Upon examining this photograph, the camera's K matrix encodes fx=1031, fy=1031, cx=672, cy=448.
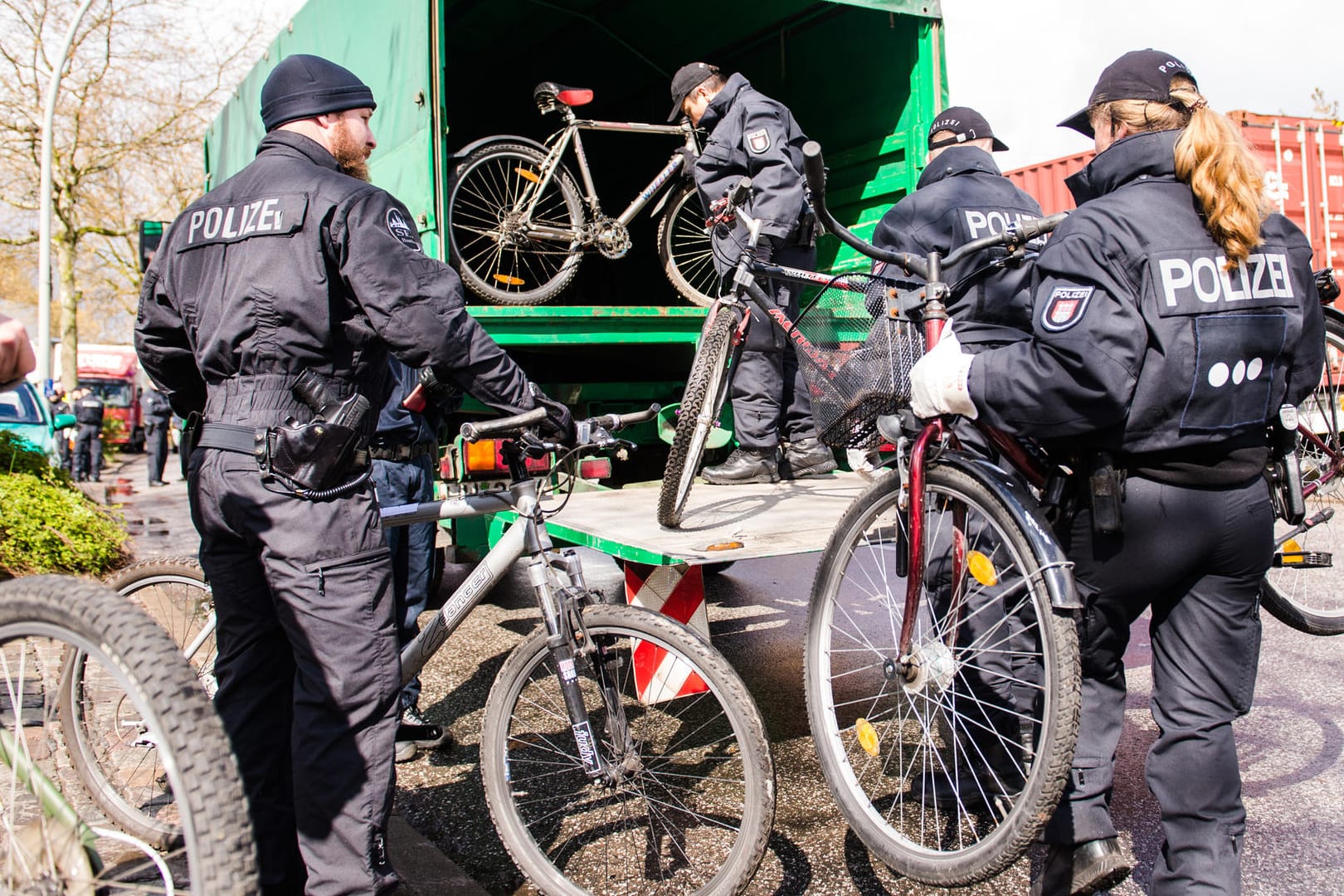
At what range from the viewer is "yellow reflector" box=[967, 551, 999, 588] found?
2.31m

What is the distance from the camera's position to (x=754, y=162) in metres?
4.63

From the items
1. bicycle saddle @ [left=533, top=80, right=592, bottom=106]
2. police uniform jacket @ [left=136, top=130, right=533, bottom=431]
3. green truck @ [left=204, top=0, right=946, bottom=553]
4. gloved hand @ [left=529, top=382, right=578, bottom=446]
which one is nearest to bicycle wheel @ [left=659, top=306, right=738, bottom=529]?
green truck @ [left=204, top=0, right=946, bottom=553]

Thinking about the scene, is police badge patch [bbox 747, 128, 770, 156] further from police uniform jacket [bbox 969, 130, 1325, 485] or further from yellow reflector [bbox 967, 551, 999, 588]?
yellow reflector [bbox 967, 551, 999, 588]

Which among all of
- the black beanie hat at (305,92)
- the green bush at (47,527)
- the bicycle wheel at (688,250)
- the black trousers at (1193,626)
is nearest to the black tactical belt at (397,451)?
the black beanie hat at (305,92)

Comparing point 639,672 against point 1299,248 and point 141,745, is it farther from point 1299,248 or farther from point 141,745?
point 1299,248

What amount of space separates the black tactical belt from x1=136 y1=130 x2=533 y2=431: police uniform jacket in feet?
4.69

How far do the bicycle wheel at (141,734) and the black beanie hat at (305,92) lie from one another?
1227 mm

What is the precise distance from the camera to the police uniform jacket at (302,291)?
2291 mm

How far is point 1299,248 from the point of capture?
2.16m

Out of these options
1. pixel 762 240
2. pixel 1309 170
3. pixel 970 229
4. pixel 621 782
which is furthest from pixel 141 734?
pixel 1309 170

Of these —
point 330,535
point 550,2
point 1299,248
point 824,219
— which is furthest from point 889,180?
point 330,535

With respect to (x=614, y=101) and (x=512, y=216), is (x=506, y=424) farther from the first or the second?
(x=614, y=101)

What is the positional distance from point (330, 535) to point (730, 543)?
4.51 feet

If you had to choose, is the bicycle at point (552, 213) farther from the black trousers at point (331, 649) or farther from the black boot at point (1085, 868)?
the black boot at point (1085, 868)
